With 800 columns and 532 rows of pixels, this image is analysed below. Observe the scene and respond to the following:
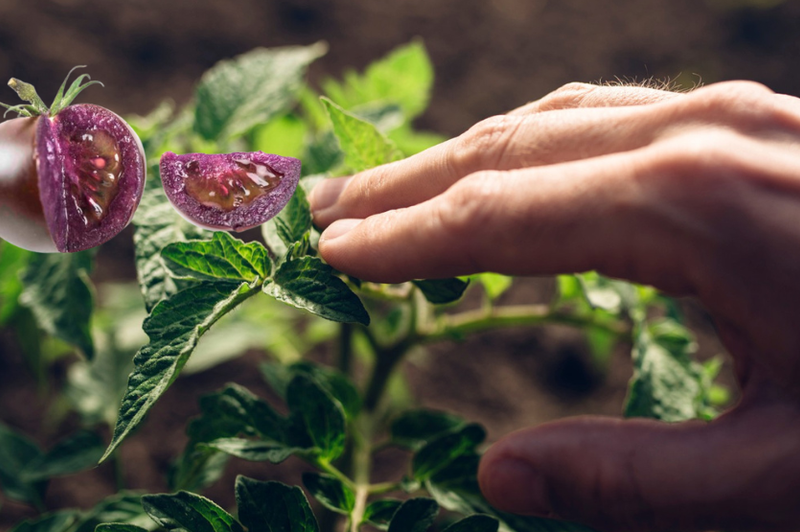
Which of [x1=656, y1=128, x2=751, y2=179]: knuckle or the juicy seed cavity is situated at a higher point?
[x1=656, y1=128, x2=751, y2=179]: knuckle

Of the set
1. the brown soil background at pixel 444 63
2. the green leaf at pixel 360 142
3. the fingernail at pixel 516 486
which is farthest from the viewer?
the brown soil background at pixel 444 63

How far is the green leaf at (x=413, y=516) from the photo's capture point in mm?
604

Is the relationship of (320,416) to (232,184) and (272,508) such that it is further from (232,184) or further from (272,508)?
(232,184)

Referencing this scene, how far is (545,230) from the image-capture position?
0.48m

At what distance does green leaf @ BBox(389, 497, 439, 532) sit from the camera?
604 mm

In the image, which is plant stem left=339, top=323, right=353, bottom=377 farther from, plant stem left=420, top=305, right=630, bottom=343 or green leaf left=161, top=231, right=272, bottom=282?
green leaf left=161, top=231, right=272, bottom=282

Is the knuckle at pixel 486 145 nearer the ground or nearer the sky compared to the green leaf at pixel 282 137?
nearer the sky

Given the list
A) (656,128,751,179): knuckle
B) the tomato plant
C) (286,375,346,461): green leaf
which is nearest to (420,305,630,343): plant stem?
the tomato plant

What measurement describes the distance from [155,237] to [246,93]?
1.13ft

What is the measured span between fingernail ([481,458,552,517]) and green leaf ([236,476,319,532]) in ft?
0.57

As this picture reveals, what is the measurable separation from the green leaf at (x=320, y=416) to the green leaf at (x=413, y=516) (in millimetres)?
109

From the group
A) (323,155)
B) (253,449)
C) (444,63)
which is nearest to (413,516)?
(253,449)

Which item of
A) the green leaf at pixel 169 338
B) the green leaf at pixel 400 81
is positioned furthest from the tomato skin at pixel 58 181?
the green leaf at pixel 400 81

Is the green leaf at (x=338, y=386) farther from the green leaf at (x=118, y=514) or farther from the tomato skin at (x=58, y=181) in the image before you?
the tomato skin at (x=58, y=181)
